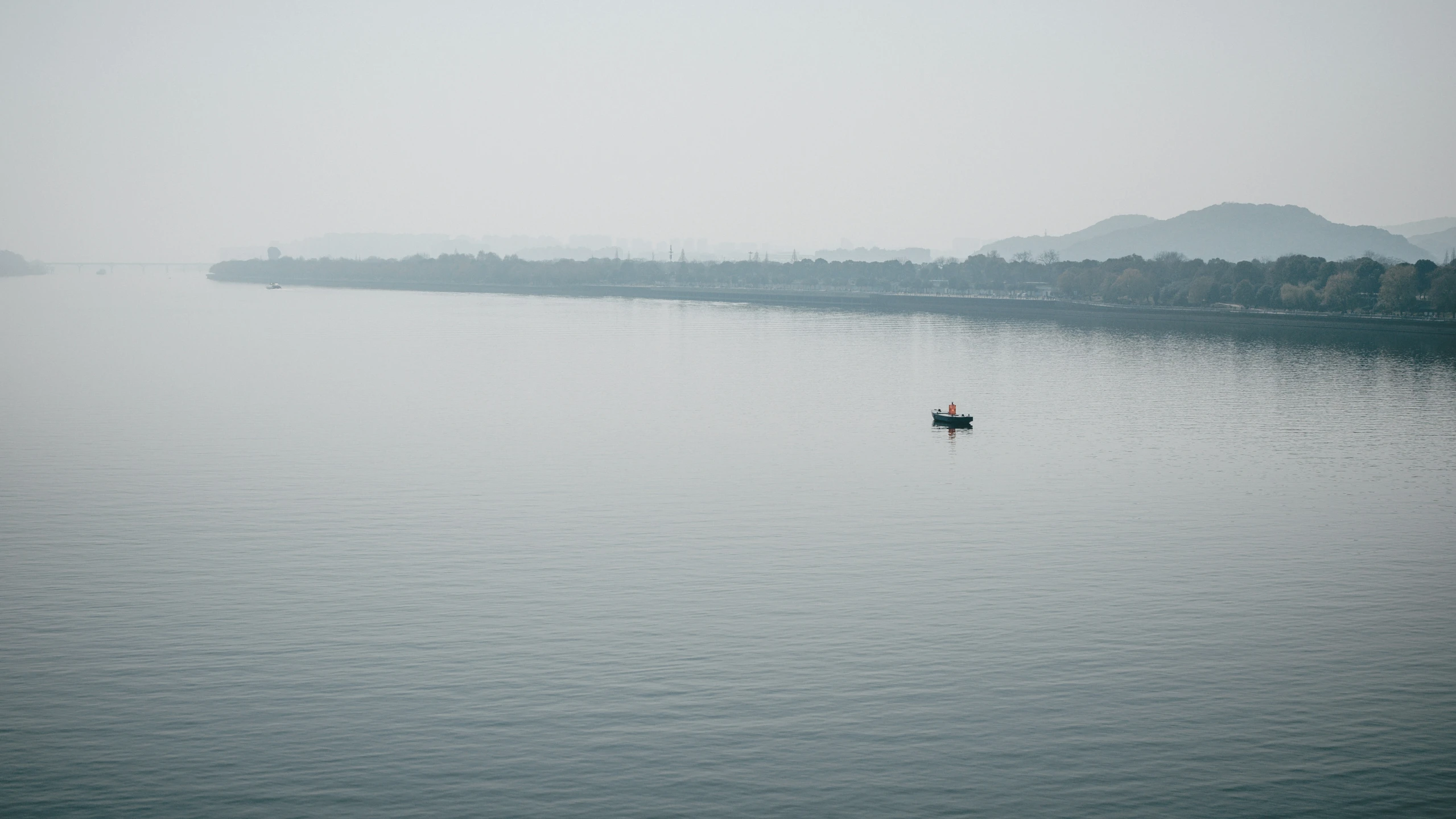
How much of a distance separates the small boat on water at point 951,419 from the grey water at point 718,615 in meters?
1.21

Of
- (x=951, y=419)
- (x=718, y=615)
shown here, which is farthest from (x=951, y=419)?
(x=718, y=615)

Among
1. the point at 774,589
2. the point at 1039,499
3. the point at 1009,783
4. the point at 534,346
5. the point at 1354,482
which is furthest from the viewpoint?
the point at 534,346

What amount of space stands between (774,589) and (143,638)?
15748 millimetres

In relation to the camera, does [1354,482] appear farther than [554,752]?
Yes

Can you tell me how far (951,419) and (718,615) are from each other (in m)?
38.7

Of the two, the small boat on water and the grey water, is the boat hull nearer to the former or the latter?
the small boat on water

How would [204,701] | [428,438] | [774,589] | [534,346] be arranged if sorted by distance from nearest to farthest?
1. [204,701]
2. [774,589]
3. [428,438]
4. [534,346]

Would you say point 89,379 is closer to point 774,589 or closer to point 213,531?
point 213,531

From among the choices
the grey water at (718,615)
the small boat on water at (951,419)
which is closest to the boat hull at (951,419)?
the small boat on water at (951,419)

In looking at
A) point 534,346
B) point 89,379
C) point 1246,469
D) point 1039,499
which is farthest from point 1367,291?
point 89,379

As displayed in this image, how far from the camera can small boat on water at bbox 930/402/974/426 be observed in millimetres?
67375

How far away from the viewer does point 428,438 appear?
201ft

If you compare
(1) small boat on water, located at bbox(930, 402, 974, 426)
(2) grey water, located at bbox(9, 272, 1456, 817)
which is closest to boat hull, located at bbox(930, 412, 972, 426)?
(1) small boat on water, located at bbox(930, 402, 974, 426)

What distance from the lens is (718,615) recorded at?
102 ft
